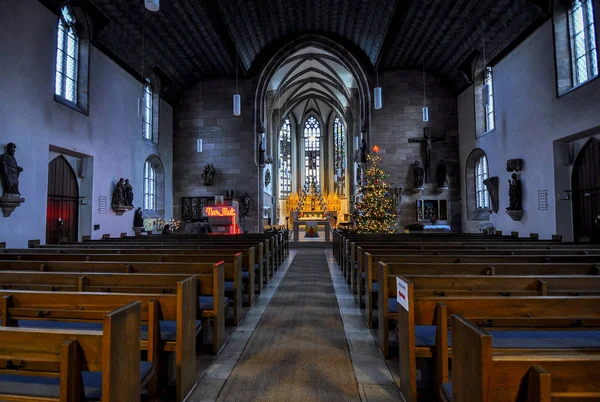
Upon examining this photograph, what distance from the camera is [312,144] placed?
3019 cm

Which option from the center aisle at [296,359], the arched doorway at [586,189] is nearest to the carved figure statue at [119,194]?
the center aisle at [296,359]

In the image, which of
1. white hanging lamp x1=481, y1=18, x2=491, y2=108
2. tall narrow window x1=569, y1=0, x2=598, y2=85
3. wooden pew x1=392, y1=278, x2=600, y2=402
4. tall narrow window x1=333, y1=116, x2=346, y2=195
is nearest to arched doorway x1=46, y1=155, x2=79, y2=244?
wooden pew x1=392, y1=278, x2=600, y2=402

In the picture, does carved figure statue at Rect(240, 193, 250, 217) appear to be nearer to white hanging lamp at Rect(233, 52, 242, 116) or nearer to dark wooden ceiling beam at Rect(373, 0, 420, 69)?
white hanging lamp at Rect(233, 52, 242, 116)

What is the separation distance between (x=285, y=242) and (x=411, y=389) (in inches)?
329

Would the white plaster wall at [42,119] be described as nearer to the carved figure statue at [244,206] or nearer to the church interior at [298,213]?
the church interior at [298,213]

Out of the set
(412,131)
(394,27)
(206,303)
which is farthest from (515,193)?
(206,303)

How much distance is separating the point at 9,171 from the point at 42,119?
1.66m

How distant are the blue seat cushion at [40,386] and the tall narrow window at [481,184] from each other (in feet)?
43.2

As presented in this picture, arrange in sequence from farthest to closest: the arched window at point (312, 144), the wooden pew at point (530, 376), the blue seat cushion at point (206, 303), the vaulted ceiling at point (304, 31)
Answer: the arched window at point (312, 144) < the vaulted ceiling at point (304, 31) < the blue seat cushion at point (206, 303) < the wooden pew at point (530, 376)

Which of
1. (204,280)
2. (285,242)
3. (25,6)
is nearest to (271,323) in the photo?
(204,280)

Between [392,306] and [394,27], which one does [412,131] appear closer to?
[394,27]

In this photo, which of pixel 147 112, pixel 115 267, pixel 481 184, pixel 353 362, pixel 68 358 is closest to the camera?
pixel 68 358

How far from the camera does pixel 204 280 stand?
304 centimetres

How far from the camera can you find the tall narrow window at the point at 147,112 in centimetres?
1308
